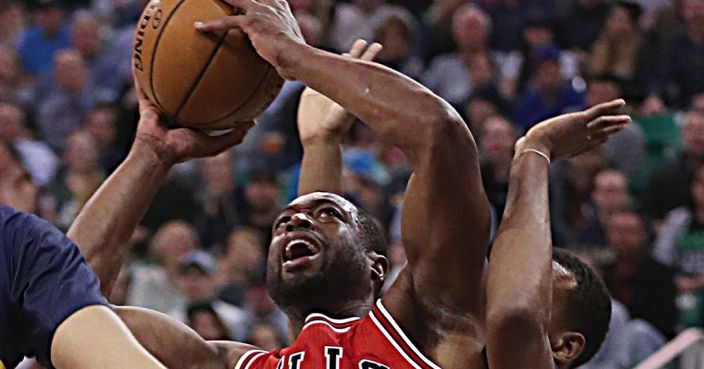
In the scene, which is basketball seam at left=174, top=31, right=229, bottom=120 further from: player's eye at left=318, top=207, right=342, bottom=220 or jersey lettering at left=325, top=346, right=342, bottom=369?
jersey lettering at left=325, top=346, right=342, bottom=369

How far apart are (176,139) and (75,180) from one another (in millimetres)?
4813

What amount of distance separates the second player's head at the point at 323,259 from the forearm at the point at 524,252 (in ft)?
1.54

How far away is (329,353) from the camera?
328 cm

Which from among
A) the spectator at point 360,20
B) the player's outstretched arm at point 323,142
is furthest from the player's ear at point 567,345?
the spectator at point 360,20

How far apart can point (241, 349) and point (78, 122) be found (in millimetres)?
6036

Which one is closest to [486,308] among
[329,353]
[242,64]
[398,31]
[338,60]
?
[329,353]

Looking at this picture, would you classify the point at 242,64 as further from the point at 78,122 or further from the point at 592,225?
the point at 78,122

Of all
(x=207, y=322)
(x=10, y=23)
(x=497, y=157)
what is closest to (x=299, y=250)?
(x=207, y=322)

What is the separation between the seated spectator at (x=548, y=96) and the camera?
27.1ft

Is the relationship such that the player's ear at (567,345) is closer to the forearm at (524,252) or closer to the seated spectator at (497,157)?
the forearm at (524,252)

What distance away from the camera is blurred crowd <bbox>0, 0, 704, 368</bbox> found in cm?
687

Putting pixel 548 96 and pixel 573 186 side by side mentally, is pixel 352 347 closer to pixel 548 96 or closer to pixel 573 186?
pixel 573 186

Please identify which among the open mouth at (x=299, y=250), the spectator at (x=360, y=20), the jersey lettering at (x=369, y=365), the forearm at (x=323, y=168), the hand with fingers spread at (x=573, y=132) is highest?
the hand with fingers spread at (x=573, y=132)

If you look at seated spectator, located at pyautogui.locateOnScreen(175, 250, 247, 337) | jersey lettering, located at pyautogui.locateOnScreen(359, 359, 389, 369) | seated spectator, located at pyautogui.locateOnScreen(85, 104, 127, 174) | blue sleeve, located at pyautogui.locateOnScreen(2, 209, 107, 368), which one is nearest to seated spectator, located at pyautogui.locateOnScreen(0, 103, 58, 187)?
seated spectator, located at pyautogui.locateOnScreen(85, 104, 127, 174)
